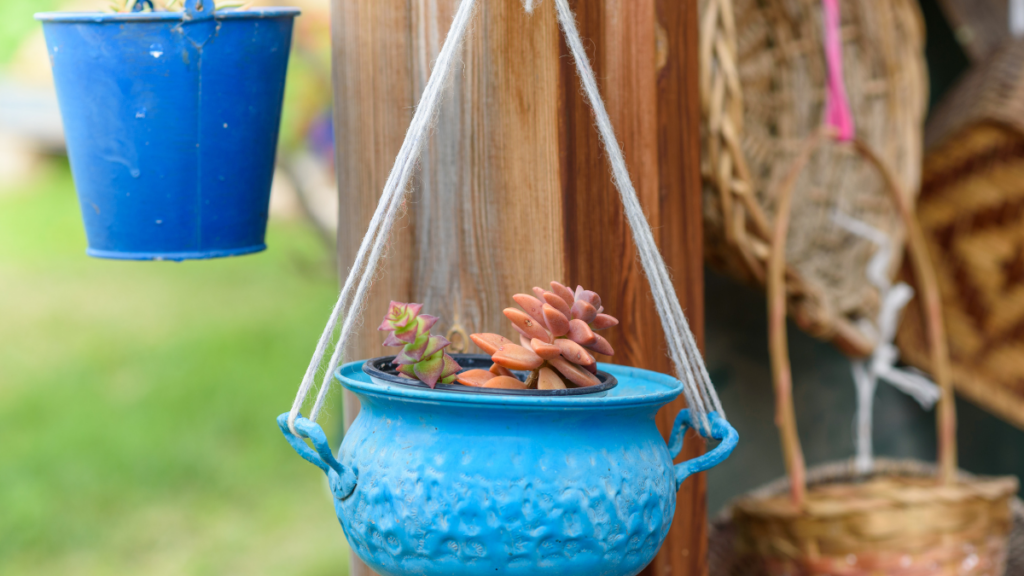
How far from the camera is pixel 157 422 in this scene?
120 inches

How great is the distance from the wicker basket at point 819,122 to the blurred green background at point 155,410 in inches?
38.4

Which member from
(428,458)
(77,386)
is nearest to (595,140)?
(428,458)

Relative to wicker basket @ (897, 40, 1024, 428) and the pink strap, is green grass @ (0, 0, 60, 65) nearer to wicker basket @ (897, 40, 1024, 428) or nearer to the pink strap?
the pink strap

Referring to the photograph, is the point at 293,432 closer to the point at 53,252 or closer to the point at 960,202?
the point at 960,202

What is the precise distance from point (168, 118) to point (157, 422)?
2.42 metres

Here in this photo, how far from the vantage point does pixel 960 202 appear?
1.73m

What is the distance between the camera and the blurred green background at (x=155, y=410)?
8.04 ft

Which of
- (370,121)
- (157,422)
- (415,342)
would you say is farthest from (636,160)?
(157,422)

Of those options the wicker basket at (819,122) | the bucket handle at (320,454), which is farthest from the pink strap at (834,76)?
the bucket handle at (320,454)

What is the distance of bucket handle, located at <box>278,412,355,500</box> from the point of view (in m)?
0.67

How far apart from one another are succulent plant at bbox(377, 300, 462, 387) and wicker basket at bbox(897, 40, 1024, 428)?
50.6 inches

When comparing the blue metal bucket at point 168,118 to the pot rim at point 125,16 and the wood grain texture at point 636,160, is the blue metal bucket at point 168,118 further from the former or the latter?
the wood grain texture at point 636,160

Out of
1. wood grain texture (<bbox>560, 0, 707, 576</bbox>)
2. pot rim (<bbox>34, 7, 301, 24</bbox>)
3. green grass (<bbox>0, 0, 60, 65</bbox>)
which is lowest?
wood grain texture (<bbox>560, 0, 707, 576</bbox>)

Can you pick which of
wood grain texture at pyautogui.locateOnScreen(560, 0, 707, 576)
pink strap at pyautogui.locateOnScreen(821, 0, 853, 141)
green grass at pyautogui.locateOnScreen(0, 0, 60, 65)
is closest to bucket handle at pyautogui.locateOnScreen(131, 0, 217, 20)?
wood grain texture at pyautogui.locateOnScreen(560, 0, 707, 576)
